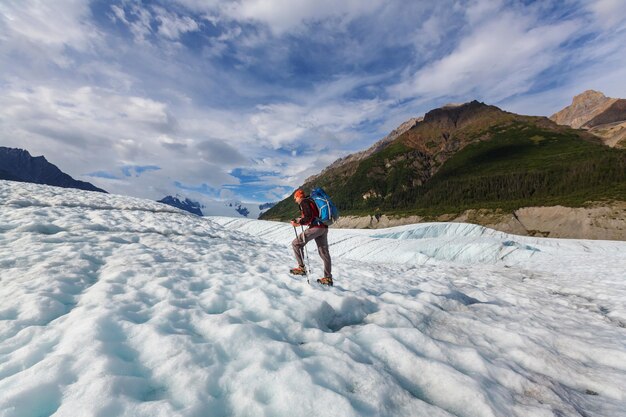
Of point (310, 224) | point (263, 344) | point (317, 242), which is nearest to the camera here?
point (263, 344)

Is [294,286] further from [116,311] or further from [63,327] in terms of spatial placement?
[63,327]

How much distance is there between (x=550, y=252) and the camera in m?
28.7

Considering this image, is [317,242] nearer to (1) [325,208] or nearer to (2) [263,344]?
(1) [325,208]

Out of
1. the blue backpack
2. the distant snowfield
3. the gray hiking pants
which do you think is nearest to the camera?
the distant snowfield

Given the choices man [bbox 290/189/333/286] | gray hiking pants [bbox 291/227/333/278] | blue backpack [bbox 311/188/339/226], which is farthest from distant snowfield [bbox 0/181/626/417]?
blue backpack [bbox 311/188/339/226]

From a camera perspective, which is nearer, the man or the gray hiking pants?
the man

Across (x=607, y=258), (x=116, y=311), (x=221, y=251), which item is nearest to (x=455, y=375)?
(x=116, y=311)

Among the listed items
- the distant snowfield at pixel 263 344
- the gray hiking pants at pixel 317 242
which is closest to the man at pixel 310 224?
the gray hiking pants at pixel 317 242

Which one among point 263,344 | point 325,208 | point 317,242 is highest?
point 325,208

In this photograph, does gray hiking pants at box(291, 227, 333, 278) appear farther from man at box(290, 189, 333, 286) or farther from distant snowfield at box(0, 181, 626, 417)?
distant snowfield at box(0, 181, 626, 417)

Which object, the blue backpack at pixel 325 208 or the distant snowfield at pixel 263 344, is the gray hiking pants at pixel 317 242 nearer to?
the blue backpack at pixel 325 208

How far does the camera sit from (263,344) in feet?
16.7

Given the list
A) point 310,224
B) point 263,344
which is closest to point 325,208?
point 310,224

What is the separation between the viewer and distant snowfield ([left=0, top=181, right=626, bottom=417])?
3865 millimetres
